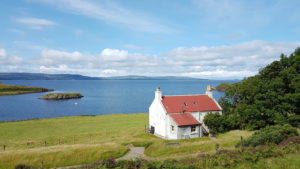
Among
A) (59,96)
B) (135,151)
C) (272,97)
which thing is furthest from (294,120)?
(59,96)

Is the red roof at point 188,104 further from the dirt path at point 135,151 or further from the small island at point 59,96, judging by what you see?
the small island at point 59,96

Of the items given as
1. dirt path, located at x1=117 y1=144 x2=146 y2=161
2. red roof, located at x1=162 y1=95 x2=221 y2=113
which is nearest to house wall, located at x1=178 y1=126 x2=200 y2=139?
red roof, located at x1=162 y1=95 x2=221 y2=113

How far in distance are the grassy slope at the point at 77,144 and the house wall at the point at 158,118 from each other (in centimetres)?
179

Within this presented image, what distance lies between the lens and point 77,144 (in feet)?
120

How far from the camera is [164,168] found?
11.7 m

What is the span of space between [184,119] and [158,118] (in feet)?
18.4

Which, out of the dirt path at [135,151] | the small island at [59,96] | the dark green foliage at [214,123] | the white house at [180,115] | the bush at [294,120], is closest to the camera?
the dirt path at [135,151]

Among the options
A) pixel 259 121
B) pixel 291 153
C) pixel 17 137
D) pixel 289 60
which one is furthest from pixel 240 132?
pixel 17 137

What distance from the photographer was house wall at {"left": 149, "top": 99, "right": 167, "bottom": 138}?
139 ft

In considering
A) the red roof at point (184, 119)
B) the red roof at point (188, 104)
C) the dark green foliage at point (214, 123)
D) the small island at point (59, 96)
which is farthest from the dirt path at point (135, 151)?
the small island at point (59, 96)

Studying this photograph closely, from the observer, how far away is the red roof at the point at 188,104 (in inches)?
1687

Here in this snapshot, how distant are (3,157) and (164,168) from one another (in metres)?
23.7

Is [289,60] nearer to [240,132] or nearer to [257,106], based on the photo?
[257,106]

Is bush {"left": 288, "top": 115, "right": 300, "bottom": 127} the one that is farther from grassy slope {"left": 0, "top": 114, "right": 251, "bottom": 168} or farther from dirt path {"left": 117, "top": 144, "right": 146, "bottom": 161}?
dirt path {"left": 117, "top": 144, "right": 146, "bottom": 161}
